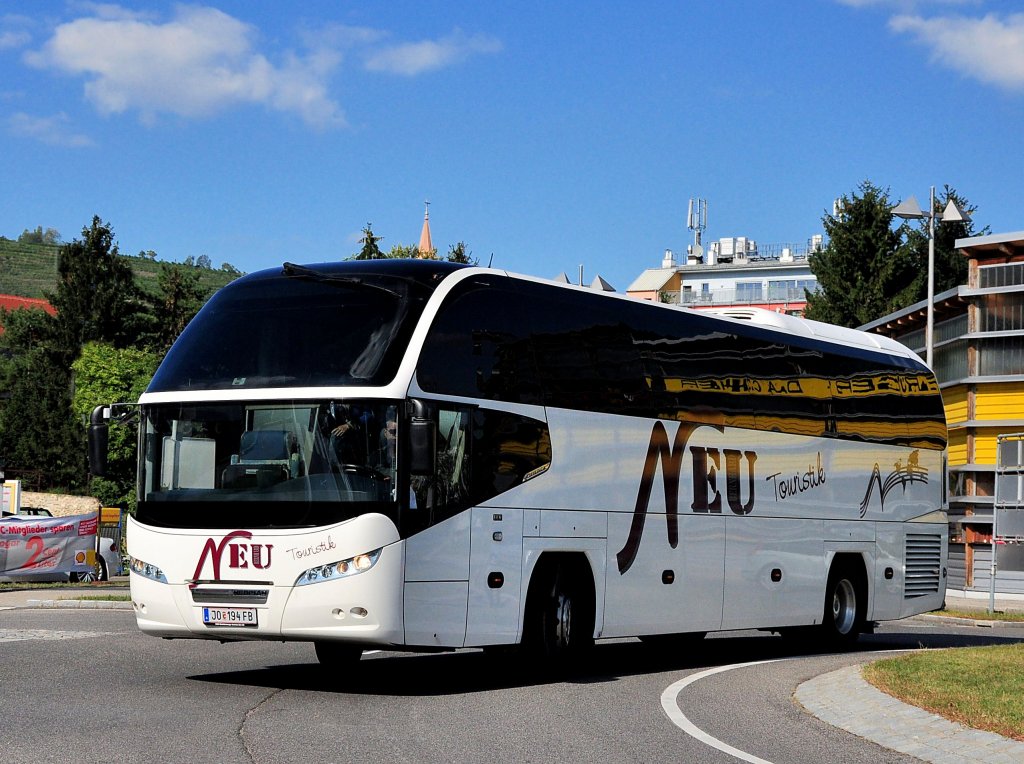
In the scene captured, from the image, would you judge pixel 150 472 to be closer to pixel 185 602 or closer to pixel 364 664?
pixel 185 602

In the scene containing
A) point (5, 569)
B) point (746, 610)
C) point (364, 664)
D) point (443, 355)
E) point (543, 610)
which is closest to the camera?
point (443, 355)

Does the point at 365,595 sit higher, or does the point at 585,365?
the point at 585,365

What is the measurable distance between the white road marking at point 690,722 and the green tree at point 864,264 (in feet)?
205

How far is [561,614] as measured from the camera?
14031mm

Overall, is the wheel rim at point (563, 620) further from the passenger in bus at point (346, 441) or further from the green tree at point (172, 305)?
the green tree at point (172, 305)

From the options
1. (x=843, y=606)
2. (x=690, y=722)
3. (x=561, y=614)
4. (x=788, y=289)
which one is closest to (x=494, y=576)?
(x=561, y=614)

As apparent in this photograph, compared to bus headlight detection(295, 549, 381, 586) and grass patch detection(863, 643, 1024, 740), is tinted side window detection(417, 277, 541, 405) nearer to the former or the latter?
bus headlight detection(295, 549, 381, 586)

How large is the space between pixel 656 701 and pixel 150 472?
15.4ft

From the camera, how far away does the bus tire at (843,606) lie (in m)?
19.2

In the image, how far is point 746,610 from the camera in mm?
17141

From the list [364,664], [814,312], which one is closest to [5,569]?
[364,664]

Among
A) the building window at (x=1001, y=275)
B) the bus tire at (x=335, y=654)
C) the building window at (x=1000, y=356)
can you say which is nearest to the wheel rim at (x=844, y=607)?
the bus tire at (x=335, y=654)

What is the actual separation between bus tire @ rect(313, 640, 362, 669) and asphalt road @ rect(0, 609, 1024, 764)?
0.84 feet

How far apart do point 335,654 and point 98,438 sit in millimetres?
3198
